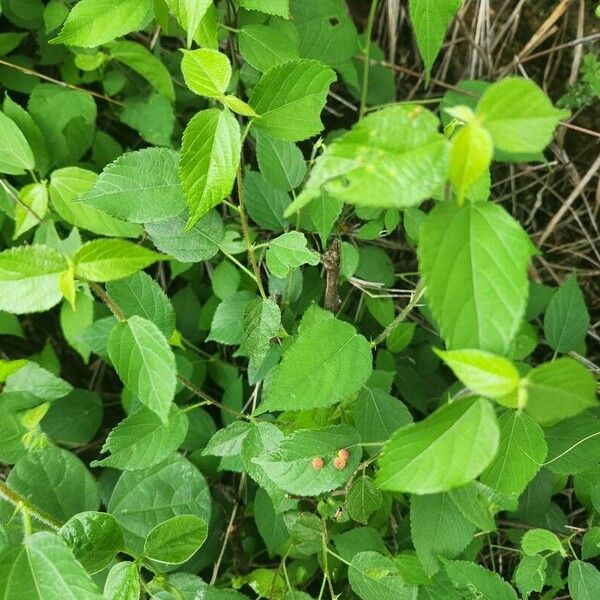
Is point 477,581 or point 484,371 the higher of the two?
point 484,371

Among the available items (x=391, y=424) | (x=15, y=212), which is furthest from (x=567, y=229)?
(x=15, y=212)

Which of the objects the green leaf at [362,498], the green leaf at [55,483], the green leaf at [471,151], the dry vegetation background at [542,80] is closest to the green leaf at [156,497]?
the green leaf at [55,483]

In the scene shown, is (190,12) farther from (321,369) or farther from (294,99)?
(321,369)

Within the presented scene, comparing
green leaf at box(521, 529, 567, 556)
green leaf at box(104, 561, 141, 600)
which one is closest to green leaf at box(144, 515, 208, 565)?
green leaf at box(104, 561, 141, 600)

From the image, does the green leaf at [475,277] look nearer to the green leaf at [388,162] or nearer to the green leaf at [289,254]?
the green leaf at [388,162]

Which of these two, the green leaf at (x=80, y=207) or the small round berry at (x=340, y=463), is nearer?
the small round berry at (x=340, y=463)

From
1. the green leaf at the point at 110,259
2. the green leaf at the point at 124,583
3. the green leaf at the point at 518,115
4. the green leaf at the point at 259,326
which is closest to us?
the green leaf at the point at 518,115

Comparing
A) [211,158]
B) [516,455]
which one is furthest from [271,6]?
[516,455]
